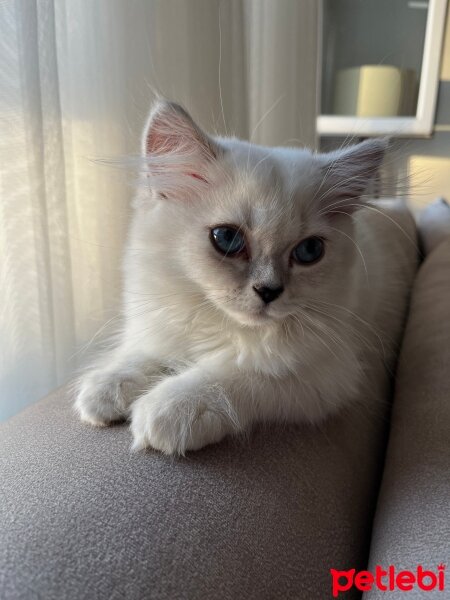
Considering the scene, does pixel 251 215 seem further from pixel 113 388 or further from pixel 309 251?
pixel 113 388

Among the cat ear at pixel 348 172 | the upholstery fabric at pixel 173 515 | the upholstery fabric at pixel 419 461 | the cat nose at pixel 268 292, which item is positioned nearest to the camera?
the upholstery fabric at pixel 173 515

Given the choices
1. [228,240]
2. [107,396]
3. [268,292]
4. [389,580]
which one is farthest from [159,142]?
[389,580]

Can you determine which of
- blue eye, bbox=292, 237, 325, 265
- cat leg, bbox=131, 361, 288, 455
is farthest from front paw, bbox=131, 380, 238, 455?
blue eye, bbox=292, 237, 325, 265

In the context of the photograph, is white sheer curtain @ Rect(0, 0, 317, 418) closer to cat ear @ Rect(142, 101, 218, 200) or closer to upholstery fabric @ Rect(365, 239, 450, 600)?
cat ear @ Rect(142, 101, 218, 200)

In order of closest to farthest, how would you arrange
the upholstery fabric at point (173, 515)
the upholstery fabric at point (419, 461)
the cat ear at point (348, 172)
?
1. the upholstery fabric at point (173, 515)
2. the upholstery fabric at point (419, 461)
3. the cat ear at point (348, 172)

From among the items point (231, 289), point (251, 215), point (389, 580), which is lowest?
point (389, 580)

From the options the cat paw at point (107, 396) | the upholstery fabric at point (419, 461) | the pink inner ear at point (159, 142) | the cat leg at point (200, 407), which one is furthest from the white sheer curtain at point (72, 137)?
the upholstery fabric at point (419, 461)

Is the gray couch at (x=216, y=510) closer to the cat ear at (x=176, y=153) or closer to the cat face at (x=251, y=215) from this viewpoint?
the cat face at (x=251, y=215)
